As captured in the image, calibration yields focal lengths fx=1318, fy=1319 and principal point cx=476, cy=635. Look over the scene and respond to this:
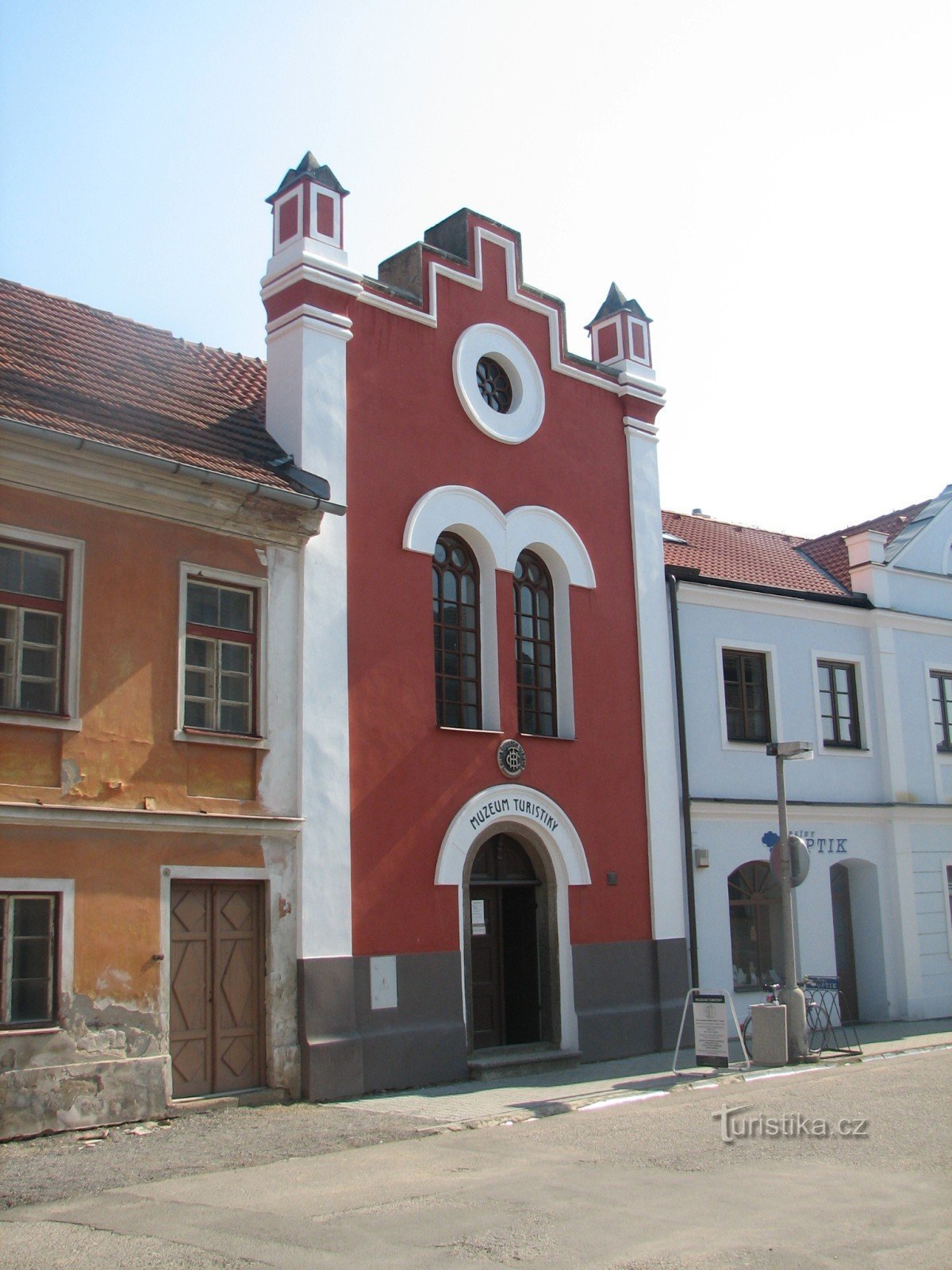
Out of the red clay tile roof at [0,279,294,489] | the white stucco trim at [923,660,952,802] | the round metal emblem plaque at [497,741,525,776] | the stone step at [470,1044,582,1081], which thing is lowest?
the stone step at [470,1044,582,1081]

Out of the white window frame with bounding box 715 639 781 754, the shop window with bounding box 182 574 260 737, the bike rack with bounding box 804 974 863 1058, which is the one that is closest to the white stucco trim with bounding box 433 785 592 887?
the shop window with bounding box 182 574 260 737

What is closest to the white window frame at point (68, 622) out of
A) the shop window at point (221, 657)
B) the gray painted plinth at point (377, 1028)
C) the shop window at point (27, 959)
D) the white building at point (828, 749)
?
the shop window at point (221, 657)

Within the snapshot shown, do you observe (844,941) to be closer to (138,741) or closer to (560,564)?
(560,564)

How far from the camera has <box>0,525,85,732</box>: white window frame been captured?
11.8 metres

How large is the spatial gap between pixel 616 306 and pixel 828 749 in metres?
7.72

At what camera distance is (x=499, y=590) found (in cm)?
1659

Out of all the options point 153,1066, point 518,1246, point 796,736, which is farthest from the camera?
point 796,736

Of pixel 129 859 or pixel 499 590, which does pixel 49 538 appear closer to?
pixel 129 859

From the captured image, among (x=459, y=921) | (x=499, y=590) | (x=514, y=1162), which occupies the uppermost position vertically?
(x=499, y=590)

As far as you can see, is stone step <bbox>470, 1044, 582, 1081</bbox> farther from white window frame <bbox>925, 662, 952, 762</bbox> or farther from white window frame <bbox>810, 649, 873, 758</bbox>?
white window frame <bbox>925, 662, 952, 762</bbox>

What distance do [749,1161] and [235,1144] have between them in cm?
418

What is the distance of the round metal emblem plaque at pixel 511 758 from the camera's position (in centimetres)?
1600

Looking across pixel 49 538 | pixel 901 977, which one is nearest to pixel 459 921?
pixel 49 538

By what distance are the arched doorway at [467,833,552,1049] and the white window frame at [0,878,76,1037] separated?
17.8 feet
